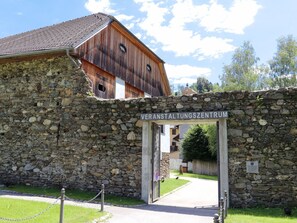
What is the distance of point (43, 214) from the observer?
7445 mm

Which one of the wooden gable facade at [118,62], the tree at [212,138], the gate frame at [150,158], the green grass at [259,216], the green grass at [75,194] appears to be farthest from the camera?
the tree at [212,138]

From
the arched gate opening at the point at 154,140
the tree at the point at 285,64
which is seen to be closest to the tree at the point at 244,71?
the tree at the point at 285,64

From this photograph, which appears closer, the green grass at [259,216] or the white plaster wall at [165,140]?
the green grass at [259,216]

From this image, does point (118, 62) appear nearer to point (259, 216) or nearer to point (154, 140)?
point (154, 140)

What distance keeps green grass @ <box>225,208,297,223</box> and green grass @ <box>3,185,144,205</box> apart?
10.9ft

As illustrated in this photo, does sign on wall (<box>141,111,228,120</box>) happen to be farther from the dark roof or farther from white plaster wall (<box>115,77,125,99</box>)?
white plaster wall (<box>115,77,125,99</box>)

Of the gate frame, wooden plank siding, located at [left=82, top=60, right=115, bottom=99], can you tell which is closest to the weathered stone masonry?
the gate frame

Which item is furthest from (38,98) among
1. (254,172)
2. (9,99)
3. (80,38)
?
(254,172)

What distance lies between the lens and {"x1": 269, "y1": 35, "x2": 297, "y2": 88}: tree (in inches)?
1320

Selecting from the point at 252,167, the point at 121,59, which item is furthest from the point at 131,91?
the point at 252,167

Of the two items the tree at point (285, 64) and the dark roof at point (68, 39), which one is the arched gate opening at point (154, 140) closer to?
the dark roof at point (68, 39)

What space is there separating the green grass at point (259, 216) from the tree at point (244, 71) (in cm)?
2587

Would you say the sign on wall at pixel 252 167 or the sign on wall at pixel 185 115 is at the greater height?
the sign on wall at pixel 185 115

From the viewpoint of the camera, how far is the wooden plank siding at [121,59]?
1407cm
